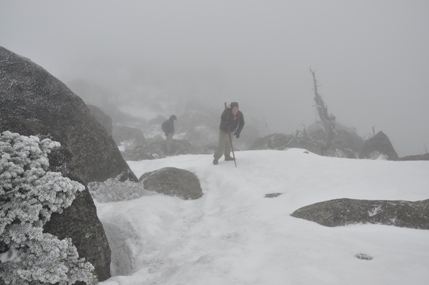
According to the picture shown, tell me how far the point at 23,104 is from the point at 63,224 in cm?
360

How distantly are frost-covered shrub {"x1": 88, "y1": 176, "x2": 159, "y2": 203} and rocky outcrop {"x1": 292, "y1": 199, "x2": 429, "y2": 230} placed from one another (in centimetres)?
493

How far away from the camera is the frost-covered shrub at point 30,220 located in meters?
3.04

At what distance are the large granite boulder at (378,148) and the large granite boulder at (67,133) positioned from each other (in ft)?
85.0

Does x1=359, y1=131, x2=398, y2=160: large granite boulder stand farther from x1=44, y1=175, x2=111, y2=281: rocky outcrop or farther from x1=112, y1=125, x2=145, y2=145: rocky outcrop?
x1=112, y1=125, x2=145, y2=145: rocky outcrop

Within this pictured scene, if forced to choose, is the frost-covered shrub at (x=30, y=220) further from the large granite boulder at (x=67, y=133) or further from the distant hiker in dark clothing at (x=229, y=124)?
the distant hiker in dark clothing at (x=229, y=124)

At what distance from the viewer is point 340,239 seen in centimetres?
444

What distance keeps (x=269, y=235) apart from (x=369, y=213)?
7.74 ft

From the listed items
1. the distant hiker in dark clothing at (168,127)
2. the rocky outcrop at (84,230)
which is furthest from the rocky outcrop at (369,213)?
the distant hiker in dark clothing at (168,127)

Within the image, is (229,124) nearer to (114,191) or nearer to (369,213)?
(114,191)

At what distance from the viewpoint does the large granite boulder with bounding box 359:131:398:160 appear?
2523cm

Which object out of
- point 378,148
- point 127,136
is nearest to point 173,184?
point 378,148

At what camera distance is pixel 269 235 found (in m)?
5.14

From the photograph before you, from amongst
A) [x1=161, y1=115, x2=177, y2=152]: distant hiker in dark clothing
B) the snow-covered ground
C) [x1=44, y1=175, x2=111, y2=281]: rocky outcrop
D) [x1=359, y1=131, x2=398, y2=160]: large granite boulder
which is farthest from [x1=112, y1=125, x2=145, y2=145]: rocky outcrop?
[x1=44, y1=175, x2=111, y2=281]: rocky outcrop

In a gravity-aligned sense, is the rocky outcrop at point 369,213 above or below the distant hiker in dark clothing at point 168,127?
below
